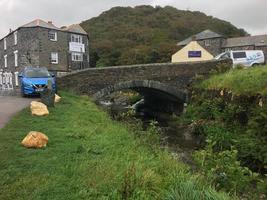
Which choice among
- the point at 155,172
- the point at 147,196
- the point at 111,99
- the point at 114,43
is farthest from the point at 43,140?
the point at 114,43

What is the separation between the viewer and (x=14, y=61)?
5531 centimetres

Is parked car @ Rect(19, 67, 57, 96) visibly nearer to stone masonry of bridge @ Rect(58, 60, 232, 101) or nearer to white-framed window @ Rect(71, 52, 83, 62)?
stone masonry of bridge @ Rect(58, 60, 232, 101)

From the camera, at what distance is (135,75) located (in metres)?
27.4

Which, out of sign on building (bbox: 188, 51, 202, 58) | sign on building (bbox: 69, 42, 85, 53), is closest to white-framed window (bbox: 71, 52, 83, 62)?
sign on building (bbox: 69, 42, 85, 53)

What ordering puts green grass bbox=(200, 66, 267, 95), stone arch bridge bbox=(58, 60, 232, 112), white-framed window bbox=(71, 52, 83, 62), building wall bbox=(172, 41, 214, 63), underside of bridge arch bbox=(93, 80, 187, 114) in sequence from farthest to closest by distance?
1. building wall bbox=(172, 41, 214, 63)
2. white-framed window bbox=(71, 52, 83, 62)
3. underside of bridge arch bbox=(93, 80, 187, 114)
4. stone arch bridge bbox=(58, 60, 232, 112)
5. green grass bbox=(200, 66, 267, 95)

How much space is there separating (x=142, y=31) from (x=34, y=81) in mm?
69909

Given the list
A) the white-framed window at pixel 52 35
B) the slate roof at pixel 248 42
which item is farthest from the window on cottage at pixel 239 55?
the slate roof at pixel 248 42

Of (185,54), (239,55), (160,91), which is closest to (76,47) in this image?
(185,54)

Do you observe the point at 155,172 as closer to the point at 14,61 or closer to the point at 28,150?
the point at 28,150

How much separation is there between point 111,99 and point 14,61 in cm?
1511

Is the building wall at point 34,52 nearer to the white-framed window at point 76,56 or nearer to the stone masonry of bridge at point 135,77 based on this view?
the white-framed window at point 76,56

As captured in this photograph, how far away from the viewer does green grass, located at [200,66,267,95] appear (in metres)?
18.7

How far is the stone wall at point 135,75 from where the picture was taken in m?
25.8

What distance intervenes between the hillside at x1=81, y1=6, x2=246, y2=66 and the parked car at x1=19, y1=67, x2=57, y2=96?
39401 millimetres
